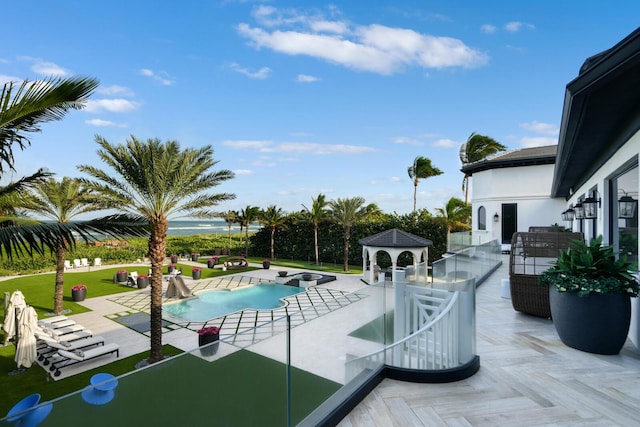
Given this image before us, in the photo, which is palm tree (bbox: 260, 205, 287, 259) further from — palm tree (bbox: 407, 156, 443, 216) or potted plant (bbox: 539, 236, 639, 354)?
potted plant (bbox: 539, 236, 639, 354)

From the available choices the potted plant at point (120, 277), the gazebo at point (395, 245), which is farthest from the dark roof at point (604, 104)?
the potted plant at point (120, 277)

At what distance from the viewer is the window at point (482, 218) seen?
19916 mm

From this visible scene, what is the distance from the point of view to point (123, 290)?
16875 millimetres

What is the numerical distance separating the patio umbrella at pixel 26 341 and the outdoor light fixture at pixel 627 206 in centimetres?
1308

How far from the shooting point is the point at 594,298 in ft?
14.2

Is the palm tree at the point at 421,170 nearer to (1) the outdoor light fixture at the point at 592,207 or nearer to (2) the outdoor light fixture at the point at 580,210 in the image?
(2) the outdoor light fixture at the point at 580,210

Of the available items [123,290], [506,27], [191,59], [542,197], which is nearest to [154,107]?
[191,59]

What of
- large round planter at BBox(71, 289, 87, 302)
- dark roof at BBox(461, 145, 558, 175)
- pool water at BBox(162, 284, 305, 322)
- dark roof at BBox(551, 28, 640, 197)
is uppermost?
dark roof at BBox(461, 145, 558, 175)

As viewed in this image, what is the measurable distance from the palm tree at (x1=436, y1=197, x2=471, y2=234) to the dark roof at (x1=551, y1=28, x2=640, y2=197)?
1409 centimetres

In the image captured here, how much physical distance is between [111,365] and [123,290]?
9.95 m

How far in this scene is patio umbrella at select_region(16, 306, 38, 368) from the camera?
797 centimetres

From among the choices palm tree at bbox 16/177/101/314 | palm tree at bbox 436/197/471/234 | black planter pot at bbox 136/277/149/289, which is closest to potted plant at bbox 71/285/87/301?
palm tree at bbox 16/177/101/314

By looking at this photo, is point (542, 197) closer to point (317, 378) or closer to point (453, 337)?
point (453, 337)

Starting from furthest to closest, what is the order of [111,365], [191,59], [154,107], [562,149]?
[154,107]
[191,59]
[111,365]
[562,149]
